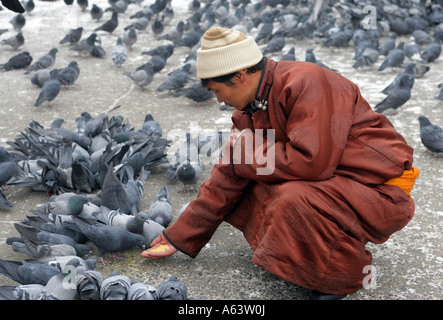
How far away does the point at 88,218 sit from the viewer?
317 centimetres

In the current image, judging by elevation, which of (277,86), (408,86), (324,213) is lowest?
(408,86)

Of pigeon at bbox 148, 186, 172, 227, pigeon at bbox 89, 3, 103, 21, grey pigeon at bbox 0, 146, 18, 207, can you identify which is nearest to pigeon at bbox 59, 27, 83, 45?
pigeon at bbox 89, 3, 103, 21

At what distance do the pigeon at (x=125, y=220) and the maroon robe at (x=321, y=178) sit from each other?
768 mm

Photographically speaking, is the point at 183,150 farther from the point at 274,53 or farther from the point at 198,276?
the point at 274,53

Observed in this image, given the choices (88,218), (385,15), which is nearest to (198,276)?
(88,218)

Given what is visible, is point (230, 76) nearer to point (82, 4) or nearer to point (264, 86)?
point (264, 86)

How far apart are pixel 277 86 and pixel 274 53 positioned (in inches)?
→ 214

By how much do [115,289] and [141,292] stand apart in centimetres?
13

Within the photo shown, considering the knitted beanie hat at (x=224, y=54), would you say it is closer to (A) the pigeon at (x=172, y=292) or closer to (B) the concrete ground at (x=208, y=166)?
(A) the pigeon at (x=172, y=292)

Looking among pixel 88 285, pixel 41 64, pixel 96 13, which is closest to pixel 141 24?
pixel 96 13

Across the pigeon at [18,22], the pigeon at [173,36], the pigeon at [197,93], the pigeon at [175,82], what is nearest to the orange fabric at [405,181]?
the pigeon at [197,93]

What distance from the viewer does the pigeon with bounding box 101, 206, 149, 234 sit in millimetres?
3053

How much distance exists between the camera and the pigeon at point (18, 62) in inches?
259

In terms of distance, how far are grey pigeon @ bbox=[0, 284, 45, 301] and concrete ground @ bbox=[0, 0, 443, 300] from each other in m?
0.35
